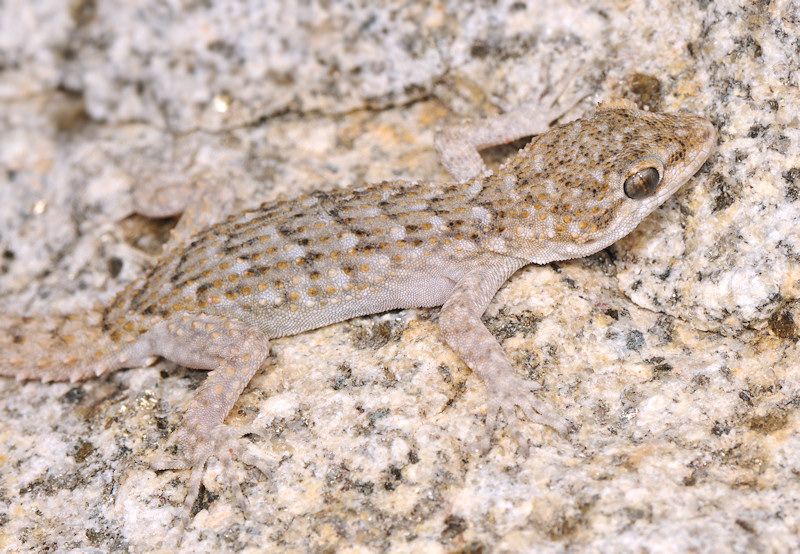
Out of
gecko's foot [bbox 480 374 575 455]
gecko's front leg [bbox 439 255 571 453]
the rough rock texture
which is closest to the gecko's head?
the rough rock texture

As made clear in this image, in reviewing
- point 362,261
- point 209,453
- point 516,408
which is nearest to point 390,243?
point 362,261

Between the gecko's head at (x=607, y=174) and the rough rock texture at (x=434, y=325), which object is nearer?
the rough rock texture at (x=434, y=325)

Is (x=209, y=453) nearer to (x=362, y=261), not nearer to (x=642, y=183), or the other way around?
(x=362, y=261)

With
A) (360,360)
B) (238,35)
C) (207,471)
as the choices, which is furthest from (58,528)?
(238,35)

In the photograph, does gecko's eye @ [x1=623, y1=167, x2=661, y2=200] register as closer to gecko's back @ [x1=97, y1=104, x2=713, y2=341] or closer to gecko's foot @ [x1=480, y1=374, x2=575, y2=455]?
gecko's back @ [x1=97, y1=104, x2=713, y2=341]

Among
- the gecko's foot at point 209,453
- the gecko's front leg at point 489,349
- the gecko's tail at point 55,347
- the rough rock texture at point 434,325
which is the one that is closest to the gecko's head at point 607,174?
the rough rock texture at point 434,325

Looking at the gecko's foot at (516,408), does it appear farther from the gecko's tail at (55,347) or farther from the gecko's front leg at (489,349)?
the gecko's tail at (55,347)
